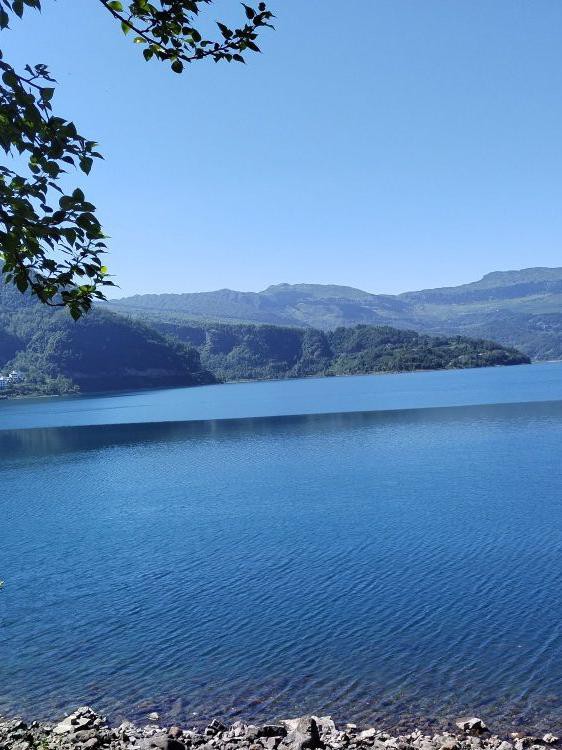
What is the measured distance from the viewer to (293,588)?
31.5 metres

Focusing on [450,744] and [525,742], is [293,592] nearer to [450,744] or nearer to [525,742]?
[450,744]

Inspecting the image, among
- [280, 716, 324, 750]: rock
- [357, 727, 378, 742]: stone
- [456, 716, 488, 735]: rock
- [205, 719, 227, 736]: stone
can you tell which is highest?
[280, 716, 324, 750]: rock

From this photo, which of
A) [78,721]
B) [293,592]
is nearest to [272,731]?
[78,721]

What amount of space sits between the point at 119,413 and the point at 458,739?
488 feet

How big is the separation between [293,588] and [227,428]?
82802 millimetres

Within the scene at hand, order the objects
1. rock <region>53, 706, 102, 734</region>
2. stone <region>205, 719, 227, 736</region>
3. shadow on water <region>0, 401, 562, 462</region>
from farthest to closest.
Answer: shadow on water <region>0, 401, 562, 462</region> → stone <region>205, 719, 227, 736</region> → rock <region>53, 706, 102, 734</region>

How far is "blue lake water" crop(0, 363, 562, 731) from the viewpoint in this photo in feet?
68.9

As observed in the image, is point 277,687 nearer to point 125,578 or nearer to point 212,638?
point 212,638

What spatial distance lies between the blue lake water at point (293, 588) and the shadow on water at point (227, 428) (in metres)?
25.9

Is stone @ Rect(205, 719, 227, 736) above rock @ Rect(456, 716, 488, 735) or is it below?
above

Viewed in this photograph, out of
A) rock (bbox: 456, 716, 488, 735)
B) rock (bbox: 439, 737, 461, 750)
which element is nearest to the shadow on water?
rock (bbox: 456, 716, 488, 735)

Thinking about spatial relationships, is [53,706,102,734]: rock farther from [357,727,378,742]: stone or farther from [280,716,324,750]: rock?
[357,727,378,742]: stone

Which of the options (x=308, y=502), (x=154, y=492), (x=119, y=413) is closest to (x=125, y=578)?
(x=308, y=502)

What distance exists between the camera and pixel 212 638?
26.0 metres
